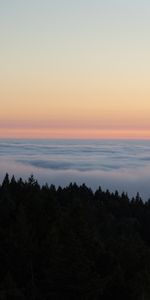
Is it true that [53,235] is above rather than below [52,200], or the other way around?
below

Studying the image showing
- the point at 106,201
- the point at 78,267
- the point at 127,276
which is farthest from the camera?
the point at 106,201

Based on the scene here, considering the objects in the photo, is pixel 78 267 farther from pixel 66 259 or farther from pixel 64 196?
pixel 64 196

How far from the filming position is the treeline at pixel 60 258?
34.1m

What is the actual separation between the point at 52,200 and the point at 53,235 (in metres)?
8.16

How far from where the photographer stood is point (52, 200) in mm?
44812

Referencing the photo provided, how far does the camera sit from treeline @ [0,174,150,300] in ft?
112

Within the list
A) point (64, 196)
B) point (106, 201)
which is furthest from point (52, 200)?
point (106, 201)

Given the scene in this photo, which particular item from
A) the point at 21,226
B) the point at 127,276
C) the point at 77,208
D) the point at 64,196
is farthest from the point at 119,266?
the point at 64,196

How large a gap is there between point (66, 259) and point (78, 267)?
2.86 feet

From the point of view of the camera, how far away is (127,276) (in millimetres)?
39812

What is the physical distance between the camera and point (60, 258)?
33.9 m

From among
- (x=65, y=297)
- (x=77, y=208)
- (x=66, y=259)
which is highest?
(x=77, y=208)

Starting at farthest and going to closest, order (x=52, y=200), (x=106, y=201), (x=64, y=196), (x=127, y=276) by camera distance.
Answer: (x=106, y=201) → (x=64, y=196) → (x=52, y=200) → (x=127, y=276)

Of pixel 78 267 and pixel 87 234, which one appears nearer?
pixel 78 267
